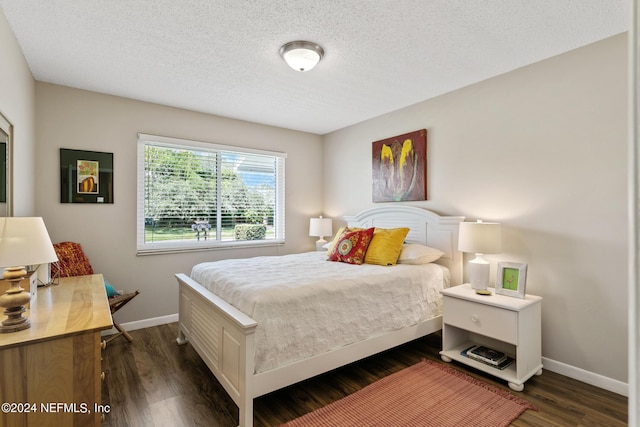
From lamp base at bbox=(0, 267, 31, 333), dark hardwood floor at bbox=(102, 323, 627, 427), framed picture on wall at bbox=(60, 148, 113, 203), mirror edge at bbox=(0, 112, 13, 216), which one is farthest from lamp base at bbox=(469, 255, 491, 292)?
framed picture on wall at bbox=(60, 148, 113, 203)

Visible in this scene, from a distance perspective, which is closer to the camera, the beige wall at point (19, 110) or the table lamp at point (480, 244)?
the beige wall at point (19, 110)

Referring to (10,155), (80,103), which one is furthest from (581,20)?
(80,103)

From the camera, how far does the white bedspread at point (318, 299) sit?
204 centimetres

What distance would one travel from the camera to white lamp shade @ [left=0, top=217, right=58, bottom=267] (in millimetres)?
1476

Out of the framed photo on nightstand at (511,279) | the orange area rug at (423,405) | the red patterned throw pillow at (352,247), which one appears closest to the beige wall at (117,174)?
the red patterned throw pillow at (352,247)

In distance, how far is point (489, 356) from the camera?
2.62 meters

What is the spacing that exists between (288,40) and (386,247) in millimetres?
2004

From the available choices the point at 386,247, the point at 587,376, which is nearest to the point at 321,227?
the point at 386,247

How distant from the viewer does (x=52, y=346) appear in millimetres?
1424

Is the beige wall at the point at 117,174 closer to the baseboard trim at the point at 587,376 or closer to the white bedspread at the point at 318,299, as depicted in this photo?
the white bedspread at the point at 318,299

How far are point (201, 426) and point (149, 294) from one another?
2.06 m

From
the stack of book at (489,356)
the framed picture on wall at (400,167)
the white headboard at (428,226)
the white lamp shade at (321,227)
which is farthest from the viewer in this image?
the white lamp shade at (321,227)

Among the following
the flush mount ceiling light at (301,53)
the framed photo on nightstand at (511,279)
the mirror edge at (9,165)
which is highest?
the flush mount ceiling light at (301,53)

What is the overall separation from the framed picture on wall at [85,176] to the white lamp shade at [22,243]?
1.90 metres
